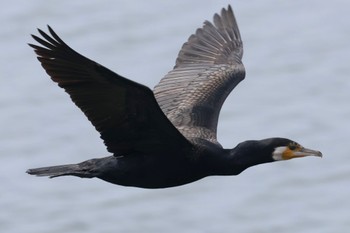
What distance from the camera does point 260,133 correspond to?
19.2 meters

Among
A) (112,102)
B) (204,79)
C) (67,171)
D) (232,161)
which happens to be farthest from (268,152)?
(204,79)

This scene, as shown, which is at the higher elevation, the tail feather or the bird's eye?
the tail feather

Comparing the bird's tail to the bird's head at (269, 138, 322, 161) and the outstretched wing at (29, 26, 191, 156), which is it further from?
the bird's head at (269, 138, 322, 161)

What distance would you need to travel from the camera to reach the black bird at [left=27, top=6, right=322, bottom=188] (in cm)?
1177

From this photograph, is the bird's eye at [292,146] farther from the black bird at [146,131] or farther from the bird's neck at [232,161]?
the bird's neck at [232,161]

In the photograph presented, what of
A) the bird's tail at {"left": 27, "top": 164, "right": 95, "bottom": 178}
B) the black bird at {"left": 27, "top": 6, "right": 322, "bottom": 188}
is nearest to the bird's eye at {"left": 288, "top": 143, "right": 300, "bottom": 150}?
the black bird at {"left": 27, "top": 6, "right": 322, "bottom": 188}

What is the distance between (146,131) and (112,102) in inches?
19.0

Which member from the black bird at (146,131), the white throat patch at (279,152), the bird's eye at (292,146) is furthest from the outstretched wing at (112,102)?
the bird's eye at (292,146)

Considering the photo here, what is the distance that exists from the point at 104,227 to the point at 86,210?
387 mm

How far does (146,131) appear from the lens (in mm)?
12312

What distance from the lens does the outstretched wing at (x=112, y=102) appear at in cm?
1169

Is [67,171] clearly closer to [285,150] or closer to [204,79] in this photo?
[285,150]

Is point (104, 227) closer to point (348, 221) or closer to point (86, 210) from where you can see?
point (86, 210)

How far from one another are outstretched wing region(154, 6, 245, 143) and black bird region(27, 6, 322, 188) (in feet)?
0.05
